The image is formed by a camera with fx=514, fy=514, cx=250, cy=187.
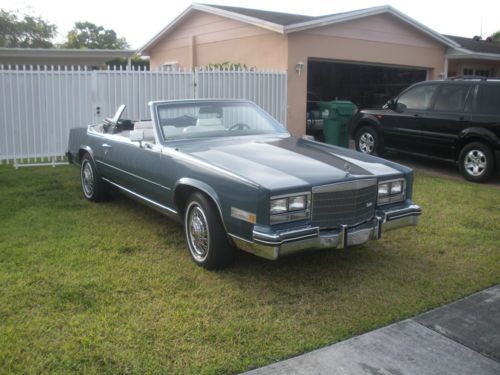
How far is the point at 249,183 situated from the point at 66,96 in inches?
304

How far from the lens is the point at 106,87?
10.9m

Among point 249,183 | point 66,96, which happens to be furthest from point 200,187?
point 66,96

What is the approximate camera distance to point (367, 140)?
1149 centimetres

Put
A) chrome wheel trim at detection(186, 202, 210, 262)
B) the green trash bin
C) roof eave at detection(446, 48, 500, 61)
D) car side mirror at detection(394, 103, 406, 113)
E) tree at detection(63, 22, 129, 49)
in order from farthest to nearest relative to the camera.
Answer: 1. tree at detection(63, 22, 129, 49)
2. roof eave at detection(446, 48, 500, 61)
3. the green trash bin
4. car side mirror at detection(394, 103, 406, 113)
5. chrome wheel trim at detection(186, 202, 210, 262)

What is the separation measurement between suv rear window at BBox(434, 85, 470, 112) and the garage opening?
24.1 feet

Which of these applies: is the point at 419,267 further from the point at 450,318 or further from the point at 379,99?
the point at 379,99

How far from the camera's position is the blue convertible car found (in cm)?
416

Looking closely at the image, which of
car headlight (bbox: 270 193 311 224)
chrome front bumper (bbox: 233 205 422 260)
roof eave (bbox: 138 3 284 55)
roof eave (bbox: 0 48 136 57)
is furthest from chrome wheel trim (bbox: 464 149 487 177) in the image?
roof eave (bbox: 0 48 136 57)

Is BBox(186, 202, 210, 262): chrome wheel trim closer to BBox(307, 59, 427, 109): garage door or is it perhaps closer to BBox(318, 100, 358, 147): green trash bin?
BBox(318, 100, 358, 147): green trash bin

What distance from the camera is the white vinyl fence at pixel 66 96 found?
33.8ft

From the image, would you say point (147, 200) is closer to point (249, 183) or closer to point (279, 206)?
point (249, 183)

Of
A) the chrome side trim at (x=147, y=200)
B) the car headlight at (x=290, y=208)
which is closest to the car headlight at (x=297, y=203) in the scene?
the car headlight at (x=290, y=208)

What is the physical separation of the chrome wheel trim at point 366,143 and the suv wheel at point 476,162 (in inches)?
86.9

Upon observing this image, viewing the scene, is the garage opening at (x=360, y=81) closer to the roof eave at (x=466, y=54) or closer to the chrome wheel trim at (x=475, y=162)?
the roof eave at (x=466, y=54)
